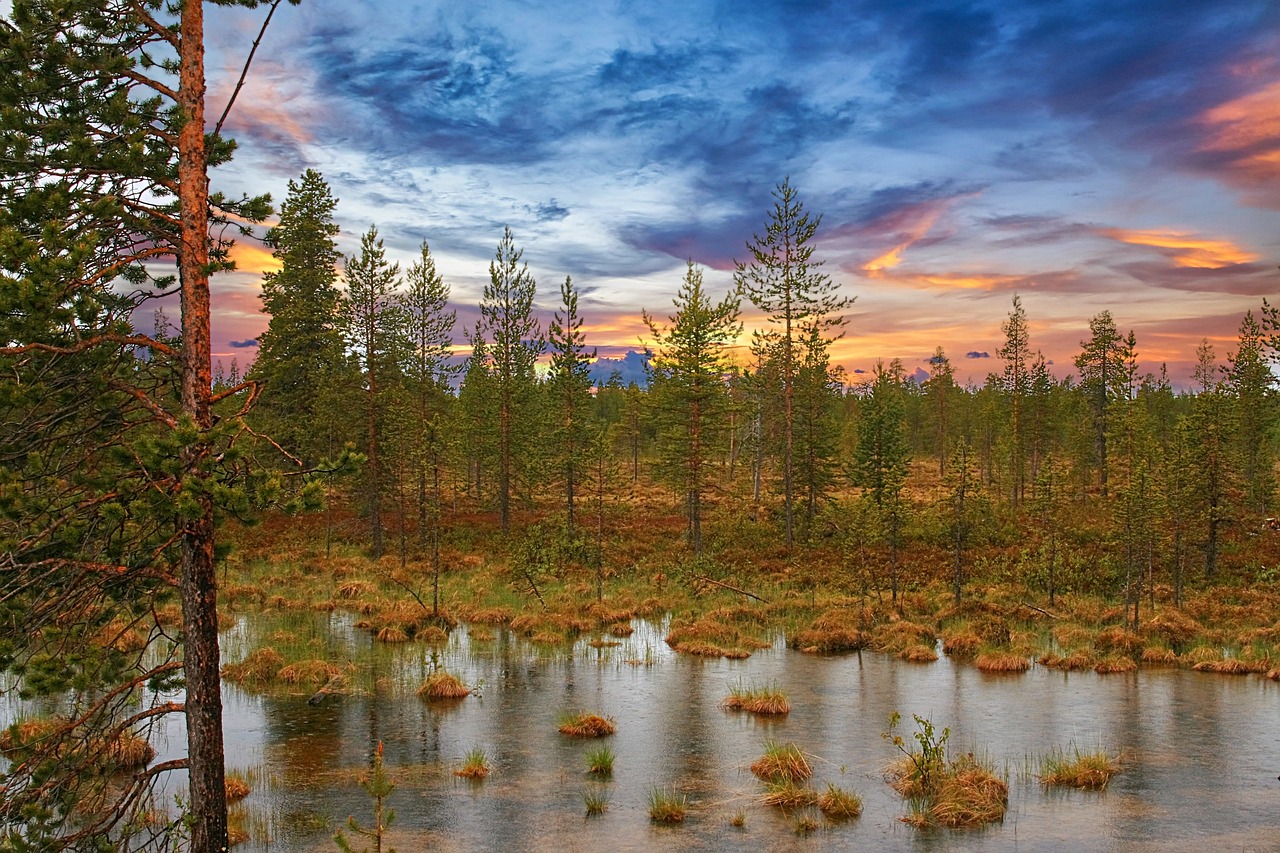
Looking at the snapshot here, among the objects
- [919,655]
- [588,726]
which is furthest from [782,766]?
[919,655]

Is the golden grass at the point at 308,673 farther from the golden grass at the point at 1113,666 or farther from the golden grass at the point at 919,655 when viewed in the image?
the golden grass at the point at 1113,666

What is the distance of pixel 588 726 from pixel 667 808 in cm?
485

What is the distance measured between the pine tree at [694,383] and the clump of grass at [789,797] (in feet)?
91.5

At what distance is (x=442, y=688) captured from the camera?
2062cm

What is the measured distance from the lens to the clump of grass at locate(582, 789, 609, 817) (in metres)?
13.8

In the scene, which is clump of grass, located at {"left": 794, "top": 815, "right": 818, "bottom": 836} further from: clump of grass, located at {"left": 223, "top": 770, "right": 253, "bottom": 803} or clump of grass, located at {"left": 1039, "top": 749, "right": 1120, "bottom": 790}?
clump of grass, located at {"left": 223, "top": 770, "right": 253, "bottom": 803}

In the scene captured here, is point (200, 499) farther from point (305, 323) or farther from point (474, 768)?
point (305, 323)

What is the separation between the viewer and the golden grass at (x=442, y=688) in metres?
20.5

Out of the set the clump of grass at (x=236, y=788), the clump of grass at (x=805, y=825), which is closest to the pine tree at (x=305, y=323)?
the clump of grass at (x=236, y=788)

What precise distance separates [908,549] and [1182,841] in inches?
1203

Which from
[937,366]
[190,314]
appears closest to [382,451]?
[190,314]

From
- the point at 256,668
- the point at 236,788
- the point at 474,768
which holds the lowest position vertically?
the point at 474,768

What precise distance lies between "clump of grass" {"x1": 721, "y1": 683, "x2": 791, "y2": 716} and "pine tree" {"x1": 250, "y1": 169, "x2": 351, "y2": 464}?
28581mm

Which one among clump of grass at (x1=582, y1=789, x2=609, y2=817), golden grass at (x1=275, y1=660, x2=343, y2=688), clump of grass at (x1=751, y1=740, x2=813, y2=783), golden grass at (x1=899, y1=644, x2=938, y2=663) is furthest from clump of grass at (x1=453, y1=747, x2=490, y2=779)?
golden grass at (x1=899, y1=644, x2=938, y2=663)
